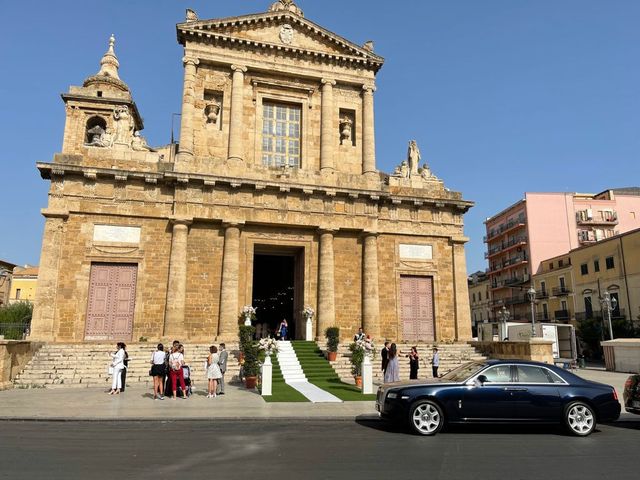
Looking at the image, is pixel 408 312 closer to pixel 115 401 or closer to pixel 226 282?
pixel 226 282

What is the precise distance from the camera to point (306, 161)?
79.3 ft

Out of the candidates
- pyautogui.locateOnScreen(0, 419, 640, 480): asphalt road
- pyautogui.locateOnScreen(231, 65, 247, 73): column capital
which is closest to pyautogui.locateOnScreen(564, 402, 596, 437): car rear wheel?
pyautogui.locateOnScreen(0, 419, 640, 480): asphalt road

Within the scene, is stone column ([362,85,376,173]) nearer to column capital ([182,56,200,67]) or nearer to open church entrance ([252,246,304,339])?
open church entrance ([252,246,304,339])

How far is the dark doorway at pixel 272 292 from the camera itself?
2875 cm

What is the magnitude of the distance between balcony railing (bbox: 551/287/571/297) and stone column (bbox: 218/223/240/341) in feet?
115

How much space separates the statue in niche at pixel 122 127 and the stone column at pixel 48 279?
14.1ft

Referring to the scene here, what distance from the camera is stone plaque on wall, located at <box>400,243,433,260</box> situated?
2355 cm

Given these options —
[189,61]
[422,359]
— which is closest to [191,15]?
[189,61]

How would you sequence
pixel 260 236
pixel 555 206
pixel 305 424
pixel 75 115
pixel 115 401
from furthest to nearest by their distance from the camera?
pixel 555 206 < pixel 75 115 < pixel 260 236 < pixel 115 401 < pixel 305 424

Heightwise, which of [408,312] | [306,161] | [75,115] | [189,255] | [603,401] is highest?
[75,115]

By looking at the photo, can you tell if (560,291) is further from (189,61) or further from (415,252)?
(189,61)

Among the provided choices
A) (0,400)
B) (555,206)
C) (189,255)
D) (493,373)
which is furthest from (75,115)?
(555,206)

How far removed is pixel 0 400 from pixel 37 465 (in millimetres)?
7327

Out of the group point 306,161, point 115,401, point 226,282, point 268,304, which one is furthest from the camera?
point 268,304
